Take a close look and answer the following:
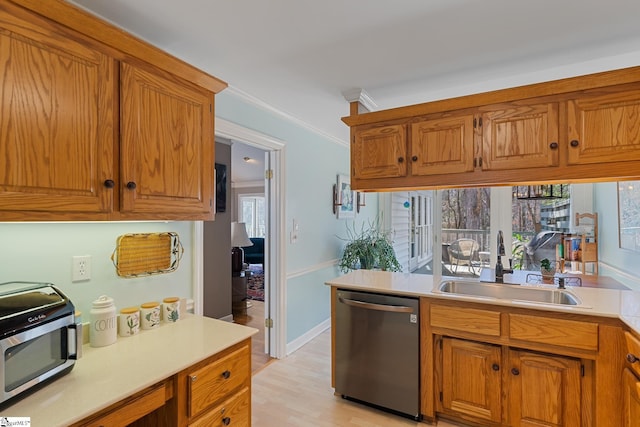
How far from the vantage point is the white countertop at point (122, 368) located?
3.35 ft

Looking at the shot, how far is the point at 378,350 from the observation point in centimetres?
227

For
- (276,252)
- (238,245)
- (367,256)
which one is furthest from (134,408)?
(238,245)

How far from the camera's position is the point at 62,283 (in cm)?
150

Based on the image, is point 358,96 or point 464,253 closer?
point 358,96

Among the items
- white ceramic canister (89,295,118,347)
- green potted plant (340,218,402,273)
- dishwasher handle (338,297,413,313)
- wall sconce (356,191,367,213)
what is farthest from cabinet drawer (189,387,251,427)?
wall sconce (356,191,367,213)

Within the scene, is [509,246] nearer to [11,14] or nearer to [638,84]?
[638,84]

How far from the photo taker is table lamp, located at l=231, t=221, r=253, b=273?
4.72m

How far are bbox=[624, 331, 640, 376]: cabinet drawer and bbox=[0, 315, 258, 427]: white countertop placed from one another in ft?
6.20

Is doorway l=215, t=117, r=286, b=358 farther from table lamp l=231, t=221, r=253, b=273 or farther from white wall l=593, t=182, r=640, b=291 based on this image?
white wall l=593, t=182, r=640, b=291

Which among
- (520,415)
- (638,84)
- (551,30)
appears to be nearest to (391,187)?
(551,30)

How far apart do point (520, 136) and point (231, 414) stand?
229cm

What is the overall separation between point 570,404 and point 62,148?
9.20 ft

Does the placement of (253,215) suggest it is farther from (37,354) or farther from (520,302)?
(37,354)

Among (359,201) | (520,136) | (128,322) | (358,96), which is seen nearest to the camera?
(128,322)
